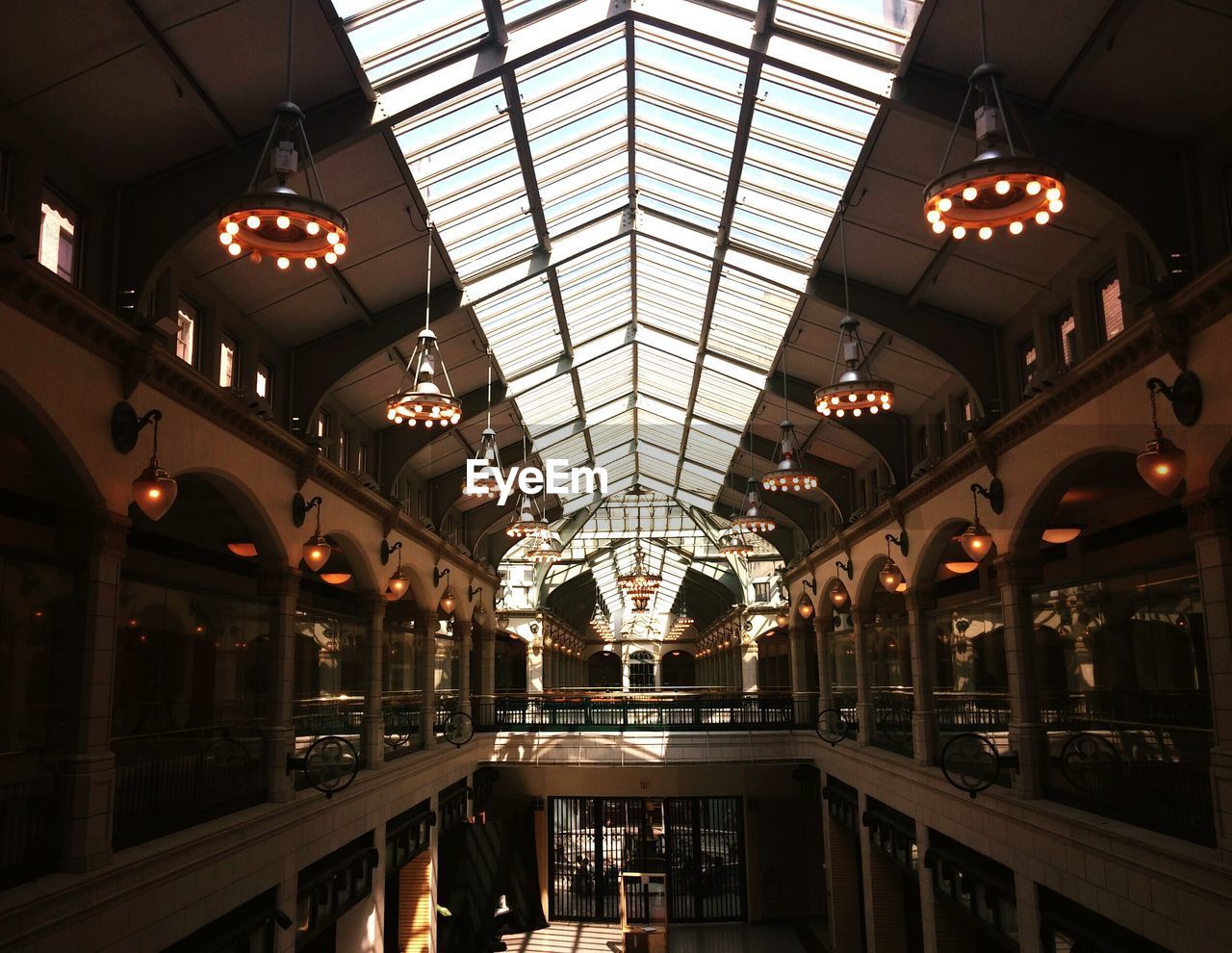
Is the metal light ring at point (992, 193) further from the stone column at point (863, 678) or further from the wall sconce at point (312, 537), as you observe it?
the stone column at point (863, 678)

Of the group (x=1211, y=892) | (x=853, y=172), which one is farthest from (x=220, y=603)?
(x=1211, y=892)

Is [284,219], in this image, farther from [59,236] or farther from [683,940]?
[683,940]

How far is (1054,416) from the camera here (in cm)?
1384

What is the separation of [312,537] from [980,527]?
10.3 meters

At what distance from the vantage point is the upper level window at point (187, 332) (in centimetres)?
1377

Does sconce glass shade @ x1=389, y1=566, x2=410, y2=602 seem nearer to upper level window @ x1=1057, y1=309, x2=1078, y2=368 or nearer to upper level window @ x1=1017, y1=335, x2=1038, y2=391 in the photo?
upper level window @ x1=1017, y1=335, x2=1038, y2=391

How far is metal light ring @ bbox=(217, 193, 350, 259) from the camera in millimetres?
8117

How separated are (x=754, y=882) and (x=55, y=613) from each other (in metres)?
26.5

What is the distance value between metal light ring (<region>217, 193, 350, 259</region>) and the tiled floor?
83.9ft

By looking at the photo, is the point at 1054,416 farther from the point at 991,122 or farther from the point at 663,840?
the point at 663,840

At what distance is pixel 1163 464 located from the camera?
9422 millimetres

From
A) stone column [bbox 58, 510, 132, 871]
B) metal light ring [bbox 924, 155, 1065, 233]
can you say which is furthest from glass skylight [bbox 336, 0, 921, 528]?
stone column [bbox 58, 510, 132, 871]

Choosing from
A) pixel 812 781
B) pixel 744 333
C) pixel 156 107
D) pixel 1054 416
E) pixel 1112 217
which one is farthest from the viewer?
pixel 812 781

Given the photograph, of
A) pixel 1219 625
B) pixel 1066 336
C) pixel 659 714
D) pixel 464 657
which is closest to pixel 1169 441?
pixel 1219 625
